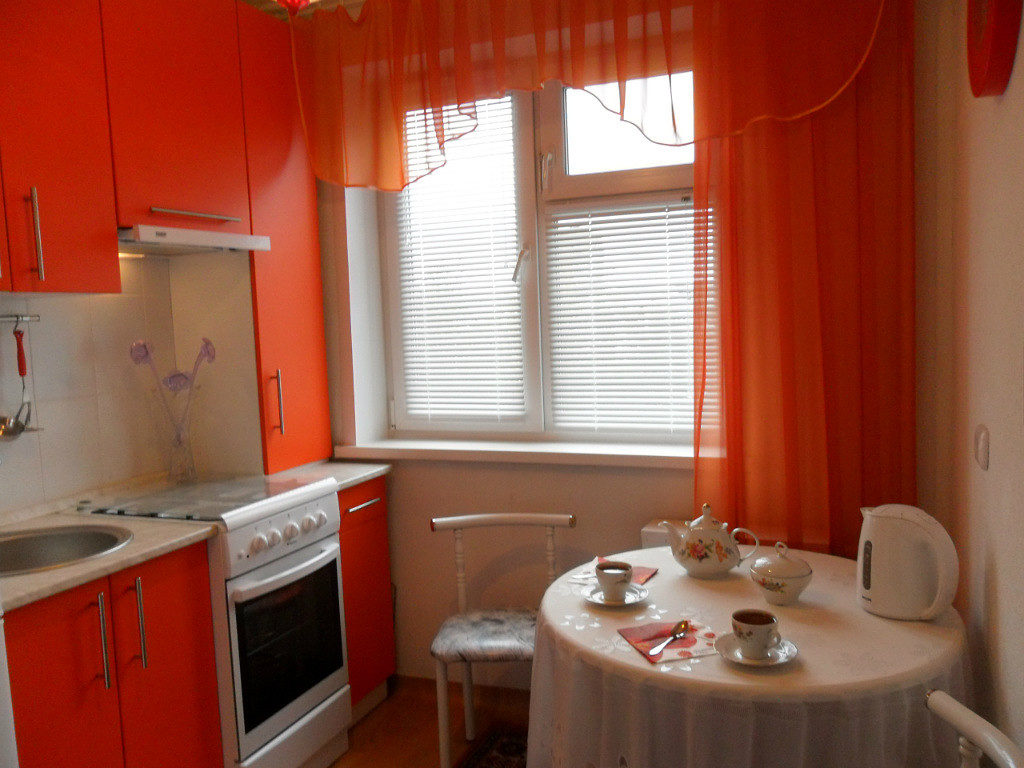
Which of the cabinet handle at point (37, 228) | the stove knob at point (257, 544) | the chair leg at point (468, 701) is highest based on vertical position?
the cabinet handle at point (37, 228)

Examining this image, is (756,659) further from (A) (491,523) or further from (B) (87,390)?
(B) (87,390)

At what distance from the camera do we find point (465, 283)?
2992mm

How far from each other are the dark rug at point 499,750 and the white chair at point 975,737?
1.51 metres

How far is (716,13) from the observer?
2.24 m

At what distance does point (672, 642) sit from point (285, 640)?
1.27m

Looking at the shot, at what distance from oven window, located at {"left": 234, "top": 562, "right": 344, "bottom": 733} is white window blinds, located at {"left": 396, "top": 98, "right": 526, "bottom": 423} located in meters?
0.84

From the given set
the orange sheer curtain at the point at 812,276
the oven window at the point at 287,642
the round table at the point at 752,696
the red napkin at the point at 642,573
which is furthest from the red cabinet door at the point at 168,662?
the orange sheer curtain at the point at 812,276

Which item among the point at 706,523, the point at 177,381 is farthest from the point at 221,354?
the point at 706,523

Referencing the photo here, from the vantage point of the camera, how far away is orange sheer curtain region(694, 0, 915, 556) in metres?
2.17

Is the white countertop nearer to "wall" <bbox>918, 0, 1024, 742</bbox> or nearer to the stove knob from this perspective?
the stove knob

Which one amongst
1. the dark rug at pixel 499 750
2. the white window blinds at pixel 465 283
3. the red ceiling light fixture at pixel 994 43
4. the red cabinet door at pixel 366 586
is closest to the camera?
the red ceiling light fixture at pixel 994 43

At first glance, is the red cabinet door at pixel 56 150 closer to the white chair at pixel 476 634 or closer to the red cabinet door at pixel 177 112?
the red cabinet door at pixel 177 112

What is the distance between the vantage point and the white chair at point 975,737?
1.05 m

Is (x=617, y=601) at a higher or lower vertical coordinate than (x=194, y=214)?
lower
